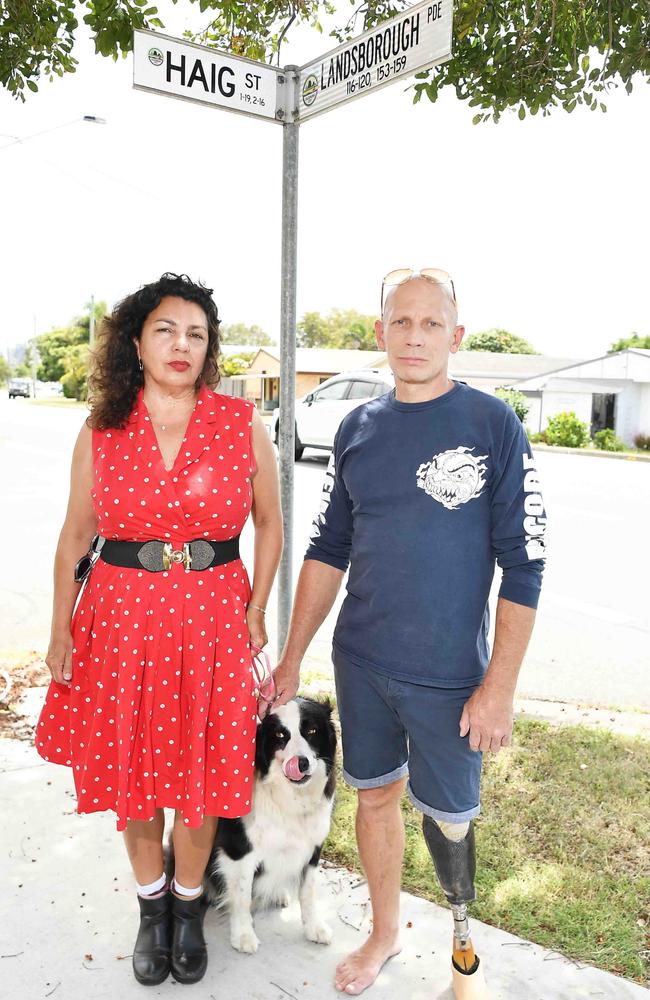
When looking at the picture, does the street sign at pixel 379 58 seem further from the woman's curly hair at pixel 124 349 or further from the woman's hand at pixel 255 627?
the woman's hand at pixel 255 627

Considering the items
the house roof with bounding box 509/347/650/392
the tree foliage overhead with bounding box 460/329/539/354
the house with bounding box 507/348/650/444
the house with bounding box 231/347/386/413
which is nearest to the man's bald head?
the house with bounding box 507/348/650/444

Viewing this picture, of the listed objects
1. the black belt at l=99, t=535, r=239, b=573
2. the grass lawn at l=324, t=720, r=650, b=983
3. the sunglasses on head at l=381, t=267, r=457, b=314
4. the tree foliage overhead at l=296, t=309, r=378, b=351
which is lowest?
the grass lawn at l=324, t=720, r=650, b=983

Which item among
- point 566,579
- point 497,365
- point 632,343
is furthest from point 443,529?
point 632,343

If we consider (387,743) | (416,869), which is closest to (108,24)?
(387,743)

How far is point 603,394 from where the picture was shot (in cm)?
3484

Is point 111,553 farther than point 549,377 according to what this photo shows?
No

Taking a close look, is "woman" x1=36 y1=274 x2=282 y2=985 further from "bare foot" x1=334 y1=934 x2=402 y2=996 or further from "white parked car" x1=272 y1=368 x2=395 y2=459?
"white parked car" x1=272 y1=368 x2=395 y2=459

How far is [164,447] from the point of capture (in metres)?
2.50

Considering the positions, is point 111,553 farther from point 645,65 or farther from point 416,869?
point 645,65

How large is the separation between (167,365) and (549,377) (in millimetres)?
35380

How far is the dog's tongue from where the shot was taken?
254cm

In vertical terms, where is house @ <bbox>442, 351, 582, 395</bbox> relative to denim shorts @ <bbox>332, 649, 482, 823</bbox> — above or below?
above

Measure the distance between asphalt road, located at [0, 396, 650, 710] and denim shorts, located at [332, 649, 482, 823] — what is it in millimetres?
3267

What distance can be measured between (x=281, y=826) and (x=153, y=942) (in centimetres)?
52
